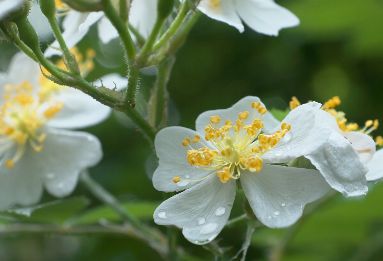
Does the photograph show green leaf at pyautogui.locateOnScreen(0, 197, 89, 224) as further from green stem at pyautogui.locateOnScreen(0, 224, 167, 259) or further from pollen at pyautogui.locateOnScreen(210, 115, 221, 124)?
pollen at pyautogui.locateOnScreen(210, 115, 221, 124)

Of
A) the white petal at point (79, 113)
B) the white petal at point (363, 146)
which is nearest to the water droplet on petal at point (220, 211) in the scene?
the white petal at point (363, 146)

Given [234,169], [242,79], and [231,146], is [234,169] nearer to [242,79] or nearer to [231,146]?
[231,146]

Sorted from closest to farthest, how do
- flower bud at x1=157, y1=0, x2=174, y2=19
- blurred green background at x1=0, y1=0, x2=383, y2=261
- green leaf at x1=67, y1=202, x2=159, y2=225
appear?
flower bud at x1=157, y1=0, x2=174, y2=19 → green leaf at x1=67, y1=202, x2=159, y2=225 → blurred green background at x1=0, y1=0, x2=383, y2=261

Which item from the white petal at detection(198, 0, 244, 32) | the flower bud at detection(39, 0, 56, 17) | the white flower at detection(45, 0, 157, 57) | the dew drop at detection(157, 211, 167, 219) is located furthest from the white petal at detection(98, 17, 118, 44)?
the dew drop at detection(157, 211, 167, 219)

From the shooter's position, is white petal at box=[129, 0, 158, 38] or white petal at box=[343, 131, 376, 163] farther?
white petal at box=[129, 0, 158, 38]

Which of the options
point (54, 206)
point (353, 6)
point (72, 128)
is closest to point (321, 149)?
point (54, 206)

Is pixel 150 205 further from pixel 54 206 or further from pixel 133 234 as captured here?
pixel 54 206

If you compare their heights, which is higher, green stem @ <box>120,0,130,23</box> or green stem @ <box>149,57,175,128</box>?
green stem @ <box>120,0,130,23</box>

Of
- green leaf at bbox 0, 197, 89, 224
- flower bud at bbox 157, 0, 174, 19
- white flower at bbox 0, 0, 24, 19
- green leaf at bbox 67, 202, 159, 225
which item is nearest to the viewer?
white flower at bbox 0, 0, 24, 19
